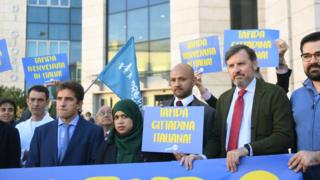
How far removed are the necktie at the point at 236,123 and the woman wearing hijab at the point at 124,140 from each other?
0.90 meters

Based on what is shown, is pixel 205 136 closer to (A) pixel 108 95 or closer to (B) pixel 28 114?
(B) pixel 28 114

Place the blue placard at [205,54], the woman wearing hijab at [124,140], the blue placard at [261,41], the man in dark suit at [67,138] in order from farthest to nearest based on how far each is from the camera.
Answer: the blue placard at [205,54], the blue placard at [261,41], the man in dark suit at [67,138], the woman wearing hijab at [124,140]

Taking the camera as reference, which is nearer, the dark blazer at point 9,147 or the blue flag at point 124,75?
the dark blazer at point 9,147

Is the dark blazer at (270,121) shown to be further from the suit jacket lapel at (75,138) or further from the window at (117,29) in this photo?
the window at (117,29)

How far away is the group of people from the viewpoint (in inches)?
135

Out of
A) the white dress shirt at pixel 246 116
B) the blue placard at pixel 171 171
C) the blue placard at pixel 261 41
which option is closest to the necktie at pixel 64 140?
the blue placard at pixel 171 171

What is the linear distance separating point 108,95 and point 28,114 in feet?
56.7

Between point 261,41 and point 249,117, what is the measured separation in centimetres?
321

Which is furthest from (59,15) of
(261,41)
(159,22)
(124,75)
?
(261,41)

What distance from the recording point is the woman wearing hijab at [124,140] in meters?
4.09

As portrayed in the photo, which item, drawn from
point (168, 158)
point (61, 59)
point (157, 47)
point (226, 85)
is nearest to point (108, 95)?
point (157, 47)

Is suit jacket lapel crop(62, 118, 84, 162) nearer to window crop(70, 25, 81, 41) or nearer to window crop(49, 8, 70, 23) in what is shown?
window crop(70, 25, 81, 41)


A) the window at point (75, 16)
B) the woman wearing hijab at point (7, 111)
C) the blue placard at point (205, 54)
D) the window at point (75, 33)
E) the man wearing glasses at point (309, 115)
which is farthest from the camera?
the window at point (75, 16)

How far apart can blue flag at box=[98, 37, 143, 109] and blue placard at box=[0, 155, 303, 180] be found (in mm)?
2984
